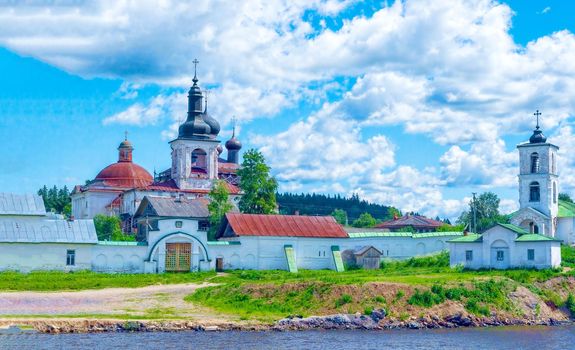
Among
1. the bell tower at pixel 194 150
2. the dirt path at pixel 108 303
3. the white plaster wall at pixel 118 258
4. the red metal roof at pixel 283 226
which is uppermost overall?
the bell tower at pixel 194 150

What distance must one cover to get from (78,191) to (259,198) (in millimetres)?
23934

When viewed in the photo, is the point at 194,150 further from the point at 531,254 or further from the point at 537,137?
the point at 531,254

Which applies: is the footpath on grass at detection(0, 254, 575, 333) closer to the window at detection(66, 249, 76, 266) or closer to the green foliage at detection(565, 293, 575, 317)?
the green foliage at detection(565, 293, 575, 317)

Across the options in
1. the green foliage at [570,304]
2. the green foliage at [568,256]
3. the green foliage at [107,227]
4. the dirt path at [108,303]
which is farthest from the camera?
the green foliage at [107,227]

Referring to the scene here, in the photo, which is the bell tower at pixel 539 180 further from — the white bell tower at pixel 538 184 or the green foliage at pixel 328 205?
the green foliage at pixel 328 205

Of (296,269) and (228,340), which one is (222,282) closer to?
(296,269)

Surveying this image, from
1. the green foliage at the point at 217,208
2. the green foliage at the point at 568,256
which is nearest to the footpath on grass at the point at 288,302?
the green foliage at the point at 568,256

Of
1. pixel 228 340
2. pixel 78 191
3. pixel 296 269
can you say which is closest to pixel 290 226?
pixel 296 269

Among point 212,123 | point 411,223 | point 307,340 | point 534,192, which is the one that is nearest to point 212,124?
point 212,123

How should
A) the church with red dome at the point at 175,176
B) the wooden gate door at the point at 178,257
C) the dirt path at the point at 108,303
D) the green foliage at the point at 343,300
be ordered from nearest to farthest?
the dirt path at the point at 108,303 < the green foliage at the point at 343,300 < the wooden gate door at the point at 178,257 < the church with red dome at the point at 175,176

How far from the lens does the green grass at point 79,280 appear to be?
146 ft

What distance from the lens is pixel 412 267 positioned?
180 ft

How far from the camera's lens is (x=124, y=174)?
80.8 meters

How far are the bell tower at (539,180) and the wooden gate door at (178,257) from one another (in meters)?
21.3
